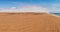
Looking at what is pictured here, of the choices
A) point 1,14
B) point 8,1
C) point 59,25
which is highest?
point 8,1

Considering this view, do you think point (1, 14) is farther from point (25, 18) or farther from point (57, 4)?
point (57, 4)

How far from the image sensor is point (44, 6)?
2.36ft

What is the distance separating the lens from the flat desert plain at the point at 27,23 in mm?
457

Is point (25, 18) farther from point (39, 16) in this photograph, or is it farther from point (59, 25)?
point (59, 25)

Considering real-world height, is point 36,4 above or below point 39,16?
above

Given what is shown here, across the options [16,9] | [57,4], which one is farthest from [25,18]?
[57,4]

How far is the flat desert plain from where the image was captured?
0.46 m

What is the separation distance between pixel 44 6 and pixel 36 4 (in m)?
0.07

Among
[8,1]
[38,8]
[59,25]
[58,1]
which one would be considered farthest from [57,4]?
[8,1]

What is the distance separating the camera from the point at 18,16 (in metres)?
0.57

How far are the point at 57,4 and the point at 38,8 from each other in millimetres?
150

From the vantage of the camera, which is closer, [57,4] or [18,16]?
[18,16]

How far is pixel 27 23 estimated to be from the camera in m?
0.50

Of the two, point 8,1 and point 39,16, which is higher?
point 8,1
